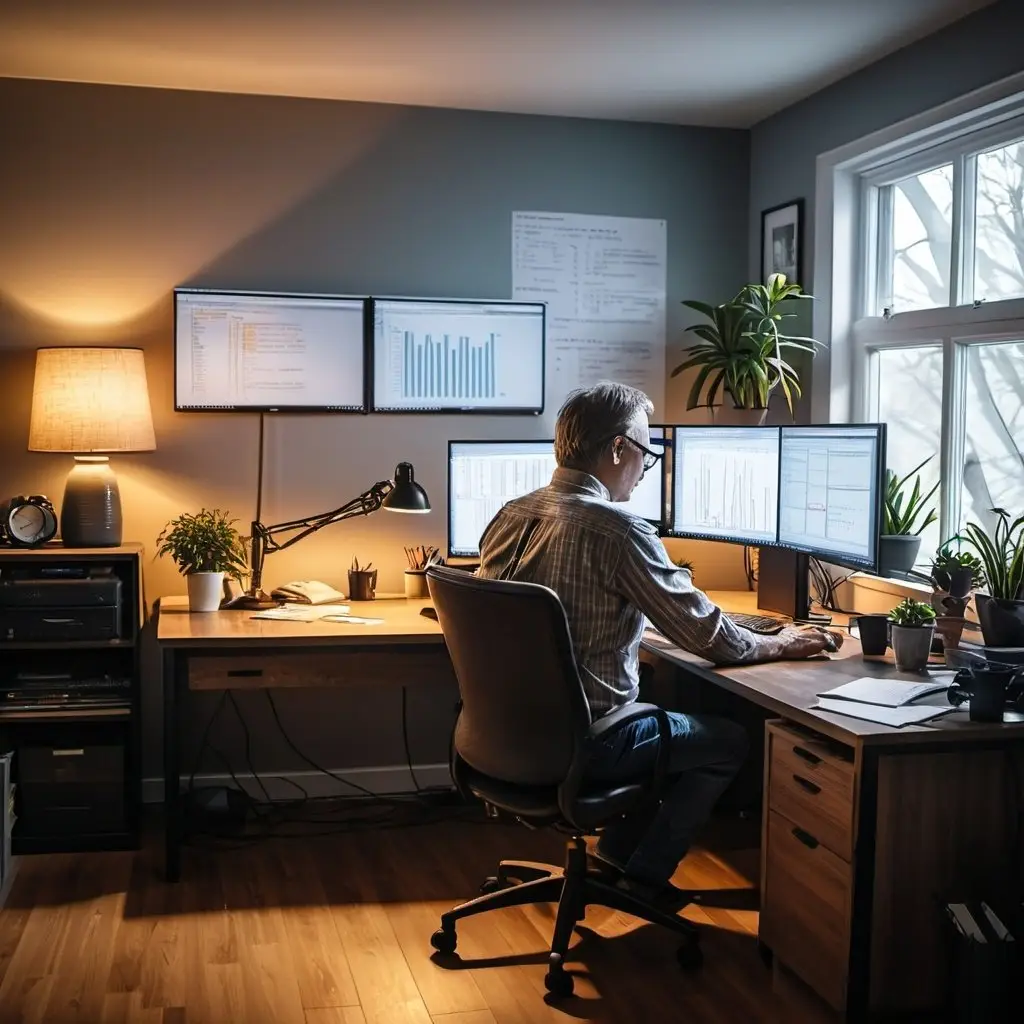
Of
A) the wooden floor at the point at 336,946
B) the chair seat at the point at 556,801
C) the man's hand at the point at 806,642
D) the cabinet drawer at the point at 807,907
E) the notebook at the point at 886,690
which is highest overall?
the man's hand at the point at 806,642

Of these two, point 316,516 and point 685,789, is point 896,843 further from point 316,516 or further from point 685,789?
point 316,516

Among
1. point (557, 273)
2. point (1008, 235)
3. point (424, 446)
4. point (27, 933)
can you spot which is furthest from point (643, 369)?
point (27, 933)

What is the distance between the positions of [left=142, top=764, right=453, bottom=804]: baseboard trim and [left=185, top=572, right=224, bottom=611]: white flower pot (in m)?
0.71

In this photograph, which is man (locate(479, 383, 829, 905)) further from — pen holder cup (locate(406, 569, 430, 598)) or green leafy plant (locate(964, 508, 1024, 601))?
pen holder cup (locate(406, 569, 430, 598))

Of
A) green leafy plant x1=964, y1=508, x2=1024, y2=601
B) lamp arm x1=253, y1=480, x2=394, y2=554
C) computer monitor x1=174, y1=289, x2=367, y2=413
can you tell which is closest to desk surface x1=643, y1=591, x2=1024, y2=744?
green leafy plant x1=964, y1=508, x2=1024, y2=601

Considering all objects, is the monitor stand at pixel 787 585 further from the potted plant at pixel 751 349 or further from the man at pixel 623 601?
the potted plant at pixel 751 349

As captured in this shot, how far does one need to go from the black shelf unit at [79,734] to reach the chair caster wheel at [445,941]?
1.17 m

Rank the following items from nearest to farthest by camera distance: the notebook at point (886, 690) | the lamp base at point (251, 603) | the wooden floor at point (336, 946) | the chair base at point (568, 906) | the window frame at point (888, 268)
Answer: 1. the notebook at point (886, 690)
2. the wooden floor at point (336, 946)
3. the chair base at point (568, 906)
4. the window frame at point (888, 268)
5. the lamp base at point (251, 603)

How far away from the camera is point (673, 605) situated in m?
2.80

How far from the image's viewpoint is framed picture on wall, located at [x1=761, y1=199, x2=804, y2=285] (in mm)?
4180

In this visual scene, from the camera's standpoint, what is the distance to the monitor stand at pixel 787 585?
3.52 meters

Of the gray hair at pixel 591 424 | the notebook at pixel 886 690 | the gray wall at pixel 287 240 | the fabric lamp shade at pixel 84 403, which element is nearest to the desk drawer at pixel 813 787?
the notebook at pixel 886 690

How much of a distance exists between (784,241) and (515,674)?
7.35 feet

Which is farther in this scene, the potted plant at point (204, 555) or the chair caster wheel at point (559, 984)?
the potted plant at point (204, 555)
